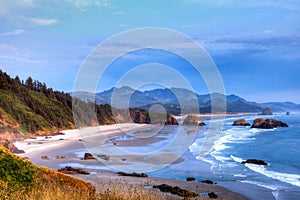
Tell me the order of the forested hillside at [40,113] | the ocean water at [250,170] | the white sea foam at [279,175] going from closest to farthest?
the ocean water at [250,170]
the white sea foam at [279,175]
the forested hillside at [40,113]

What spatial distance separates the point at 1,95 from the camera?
63.8 m

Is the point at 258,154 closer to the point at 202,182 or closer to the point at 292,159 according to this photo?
the point at 292,159

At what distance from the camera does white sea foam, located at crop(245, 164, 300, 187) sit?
23708 millimetres

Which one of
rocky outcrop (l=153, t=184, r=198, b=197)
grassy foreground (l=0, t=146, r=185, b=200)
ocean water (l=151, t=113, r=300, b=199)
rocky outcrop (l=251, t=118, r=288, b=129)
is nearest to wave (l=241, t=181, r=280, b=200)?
ocean water (l=151, t=113, r=300, b=199)

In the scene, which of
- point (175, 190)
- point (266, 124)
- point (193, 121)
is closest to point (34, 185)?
point (175, 190)

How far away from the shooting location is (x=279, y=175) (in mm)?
26250

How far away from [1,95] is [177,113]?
368 ft

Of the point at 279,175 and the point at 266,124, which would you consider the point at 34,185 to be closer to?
the point at 279,175

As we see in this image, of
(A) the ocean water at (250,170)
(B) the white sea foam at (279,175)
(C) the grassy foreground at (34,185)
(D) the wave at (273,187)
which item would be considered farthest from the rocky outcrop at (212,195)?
(C) the grassy foreground at (34,185)

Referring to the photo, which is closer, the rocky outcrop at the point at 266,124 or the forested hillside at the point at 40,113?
the forested hillside at the point at 40,113

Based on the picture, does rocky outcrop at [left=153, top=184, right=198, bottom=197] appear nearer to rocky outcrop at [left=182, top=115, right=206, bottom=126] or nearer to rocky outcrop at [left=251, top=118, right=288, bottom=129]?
rocky outcrop at [left=251, top=118, right=288, bottom=129]

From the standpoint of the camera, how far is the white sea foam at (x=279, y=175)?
77.8ft

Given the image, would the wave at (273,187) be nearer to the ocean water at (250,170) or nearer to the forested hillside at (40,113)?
the ocean water at (250,170)

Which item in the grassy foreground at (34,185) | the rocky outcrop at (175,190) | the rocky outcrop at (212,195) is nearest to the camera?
the grassy foreground at (34,185)
